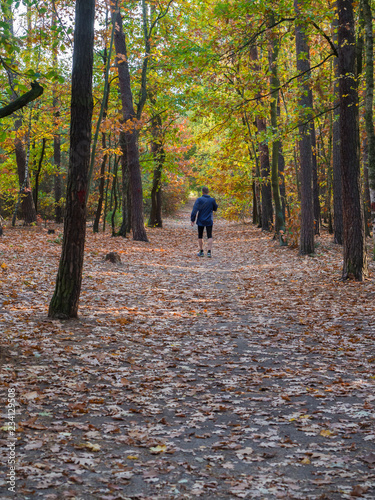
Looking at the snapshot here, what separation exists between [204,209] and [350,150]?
641cm

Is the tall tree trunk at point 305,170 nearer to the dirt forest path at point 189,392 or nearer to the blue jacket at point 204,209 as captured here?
the blue jacket at point 204,209

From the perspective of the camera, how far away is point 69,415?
14.3ft

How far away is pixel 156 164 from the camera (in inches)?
1126

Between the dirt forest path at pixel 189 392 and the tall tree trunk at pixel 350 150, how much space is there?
2.23 ft

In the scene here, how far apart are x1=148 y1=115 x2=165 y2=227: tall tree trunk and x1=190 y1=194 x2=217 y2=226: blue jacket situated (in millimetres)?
10191

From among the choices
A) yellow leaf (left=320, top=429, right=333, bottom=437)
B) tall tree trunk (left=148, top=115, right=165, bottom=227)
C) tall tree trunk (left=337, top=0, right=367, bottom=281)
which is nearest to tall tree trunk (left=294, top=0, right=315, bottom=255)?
tall tree trunk (left=337, top=0, right=367, bottom=281)

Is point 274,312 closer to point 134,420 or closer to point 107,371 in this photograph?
point 107,371

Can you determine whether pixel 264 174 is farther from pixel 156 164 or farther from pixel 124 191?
pixel 124 191

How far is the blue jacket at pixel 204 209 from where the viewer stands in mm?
15867

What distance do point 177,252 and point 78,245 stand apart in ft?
37.7

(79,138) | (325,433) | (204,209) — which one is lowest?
(325,433)

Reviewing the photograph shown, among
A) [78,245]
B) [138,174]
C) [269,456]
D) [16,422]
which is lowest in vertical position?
[269,456]

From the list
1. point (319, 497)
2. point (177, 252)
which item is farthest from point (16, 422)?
point (177, 252)

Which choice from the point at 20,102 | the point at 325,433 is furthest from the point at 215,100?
the point at 325,433
